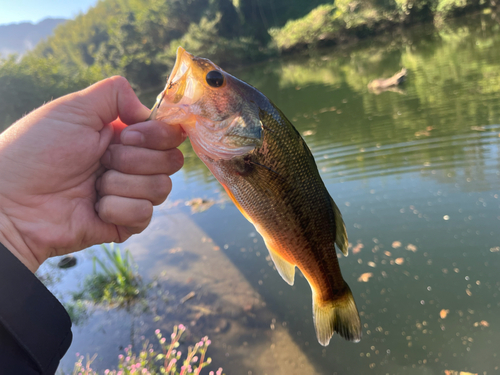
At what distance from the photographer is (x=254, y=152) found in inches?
63.8

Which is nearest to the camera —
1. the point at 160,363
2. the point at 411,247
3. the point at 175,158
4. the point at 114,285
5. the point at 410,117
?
the point at 175,158

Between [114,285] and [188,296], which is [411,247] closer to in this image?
[188,296]

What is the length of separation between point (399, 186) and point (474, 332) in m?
3.27

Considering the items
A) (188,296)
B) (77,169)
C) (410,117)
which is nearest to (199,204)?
(188,296)

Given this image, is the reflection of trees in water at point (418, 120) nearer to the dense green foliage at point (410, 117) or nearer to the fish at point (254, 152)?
the dense green foliage at point (410, 117)

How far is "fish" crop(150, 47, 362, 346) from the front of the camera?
1581 mm

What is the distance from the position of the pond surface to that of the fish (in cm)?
224

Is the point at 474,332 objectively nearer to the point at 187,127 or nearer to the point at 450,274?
the point at 450,274

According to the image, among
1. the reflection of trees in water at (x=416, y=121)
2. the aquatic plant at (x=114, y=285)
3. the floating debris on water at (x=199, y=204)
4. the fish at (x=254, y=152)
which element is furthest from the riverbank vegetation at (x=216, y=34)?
the fish at (x=254, y=152)

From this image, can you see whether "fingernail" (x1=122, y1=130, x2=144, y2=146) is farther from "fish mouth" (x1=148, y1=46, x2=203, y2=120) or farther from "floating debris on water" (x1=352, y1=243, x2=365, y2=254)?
"floating debris on water" (x1=352, y1=243, x2=365, y2=254)

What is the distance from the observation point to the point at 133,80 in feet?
136

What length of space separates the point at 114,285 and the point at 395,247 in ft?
15.3

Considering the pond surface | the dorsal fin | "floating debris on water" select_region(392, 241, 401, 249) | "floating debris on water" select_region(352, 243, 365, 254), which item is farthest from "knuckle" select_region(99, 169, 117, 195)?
"floating debris on water" select_region(392, 241, 401, 249)

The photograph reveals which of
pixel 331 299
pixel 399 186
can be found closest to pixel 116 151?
pixel 331 299
